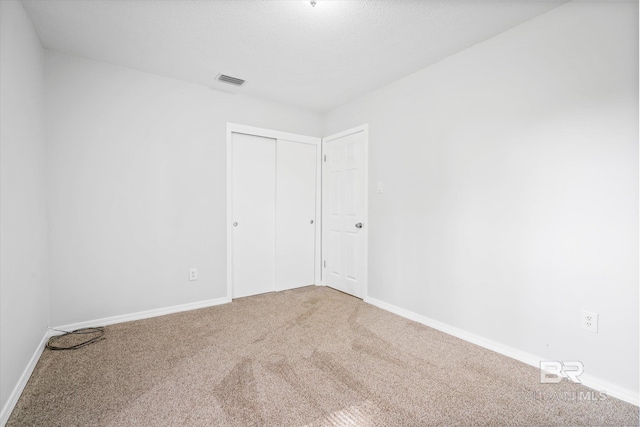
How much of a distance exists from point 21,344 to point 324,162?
329 centimetres

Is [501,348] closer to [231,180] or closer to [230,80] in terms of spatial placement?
[231,180]

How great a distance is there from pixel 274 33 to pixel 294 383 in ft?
8.13

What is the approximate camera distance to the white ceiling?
1909mm

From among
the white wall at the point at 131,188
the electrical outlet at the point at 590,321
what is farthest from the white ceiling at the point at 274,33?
the electrical outlet at the point at 590,321

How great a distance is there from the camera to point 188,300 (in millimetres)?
3061

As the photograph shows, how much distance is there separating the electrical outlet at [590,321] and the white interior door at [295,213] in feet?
9.28

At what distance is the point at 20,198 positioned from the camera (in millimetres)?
1805

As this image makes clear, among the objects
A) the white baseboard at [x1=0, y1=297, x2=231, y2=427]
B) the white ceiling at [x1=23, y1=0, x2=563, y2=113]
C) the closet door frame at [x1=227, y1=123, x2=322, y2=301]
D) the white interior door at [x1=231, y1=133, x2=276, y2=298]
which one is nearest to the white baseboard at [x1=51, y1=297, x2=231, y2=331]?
the white baseboard at [x1=0, y1=297, x2=231, y2=427]

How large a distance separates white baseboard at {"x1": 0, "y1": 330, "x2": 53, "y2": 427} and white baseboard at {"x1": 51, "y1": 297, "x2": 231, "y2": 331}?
242 mm

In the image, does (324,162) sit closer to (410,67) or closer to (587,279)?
(410,67)

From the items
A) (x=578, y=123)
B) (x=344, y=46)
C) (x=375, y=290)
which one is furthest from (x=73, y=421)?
(x=578, y=123)

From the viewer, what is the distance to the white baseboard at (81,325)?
1544 millimetres

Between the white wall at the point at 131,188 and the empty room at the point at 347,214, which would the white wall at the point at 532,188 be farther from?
the white wall at the point at 131,188

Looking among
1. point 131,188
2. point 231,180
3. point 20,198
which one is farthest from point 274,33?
point 20,198
